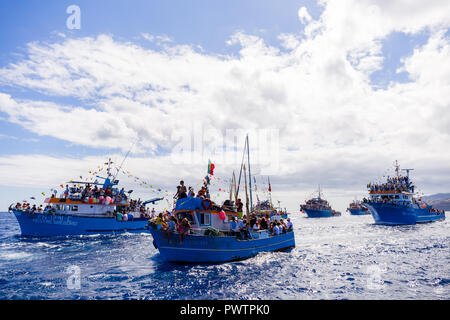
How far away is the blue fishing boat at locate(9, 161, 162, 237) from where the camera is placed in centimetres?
3525

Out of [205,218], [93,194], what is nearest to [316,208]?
[93,194]

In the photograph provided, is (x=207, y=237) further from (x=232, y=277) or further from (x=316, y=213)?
(x=316, y=213)

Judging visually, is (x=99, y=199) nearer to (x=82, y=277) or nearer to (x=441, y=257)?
(x=82, y=277)

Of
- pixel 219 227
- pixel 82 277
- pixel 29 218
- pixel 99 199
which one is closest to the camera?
pixel 82 277

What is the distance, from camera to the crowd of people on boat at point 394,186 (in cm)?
6078

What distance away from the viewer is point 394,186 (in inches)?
2408

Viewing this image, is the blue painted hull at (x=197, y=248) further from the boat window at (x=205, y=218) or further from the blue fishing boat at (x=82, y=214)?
the blue fishing boat at (x=82, y=214)

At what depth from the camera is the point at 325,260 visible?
2133cm

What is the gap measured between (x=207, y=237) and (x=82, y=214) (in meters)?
28.0

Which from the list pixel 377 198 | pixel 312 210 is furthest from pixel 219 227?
pixel 312 210

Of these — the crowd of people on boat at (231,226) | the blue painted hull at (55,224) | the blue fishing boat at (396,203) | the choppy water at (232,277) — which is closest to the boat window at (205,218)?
the crowd of people on boat at (231,226)

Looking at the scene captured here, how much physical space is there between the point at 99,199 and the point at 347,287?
3680cm

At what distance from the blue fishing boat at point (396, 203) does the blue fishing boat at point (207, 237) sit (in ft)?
152
